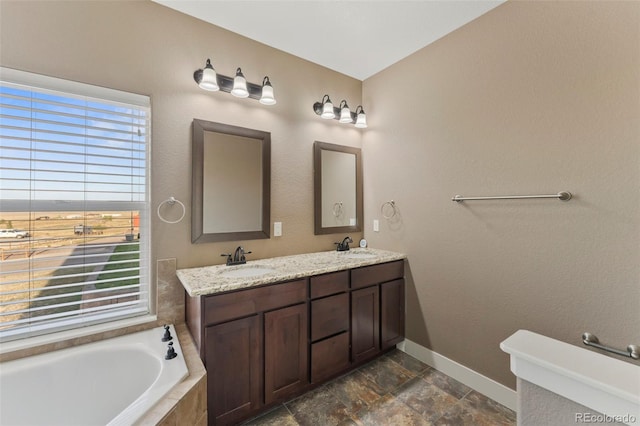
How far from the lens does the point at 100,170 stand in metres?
1.67

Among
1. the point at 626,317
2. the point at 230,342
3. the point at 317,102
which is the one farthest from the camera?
the point at 317,102

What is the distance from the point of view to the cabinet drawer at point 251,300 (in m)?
1.47

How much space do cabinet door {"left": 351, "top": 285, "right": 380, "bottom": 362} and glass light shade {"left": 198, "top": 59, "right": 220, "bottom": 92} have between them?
73.1 inches

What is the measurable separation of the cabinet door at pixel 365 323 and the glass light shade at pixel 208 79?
186 cm

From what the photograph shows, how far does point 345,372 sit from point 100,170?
2.26 m

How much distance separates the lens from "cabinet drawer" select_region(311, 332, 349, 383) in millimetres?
1859

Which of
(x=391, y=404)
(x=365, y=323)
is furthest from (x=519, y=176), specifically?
(x=391, y=404)

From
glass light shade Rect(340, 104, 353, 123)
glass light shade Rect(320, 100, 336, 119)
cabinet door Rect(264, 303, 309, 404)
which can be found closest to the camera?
cabinet door Rect(264, 303, 309, 404)

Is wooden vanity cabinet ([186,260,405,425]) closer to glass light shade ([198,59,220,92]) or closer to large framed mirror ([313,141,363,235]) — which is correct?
large framed mirror ([313,141,363,235])

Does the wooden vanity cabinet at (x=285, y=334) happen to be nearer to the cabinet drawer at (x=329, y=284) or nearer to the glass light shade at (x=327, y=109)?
the cabinet drawer at (x=329, y=284)

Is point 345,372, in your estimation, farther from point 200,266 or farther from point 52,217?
point 52,217

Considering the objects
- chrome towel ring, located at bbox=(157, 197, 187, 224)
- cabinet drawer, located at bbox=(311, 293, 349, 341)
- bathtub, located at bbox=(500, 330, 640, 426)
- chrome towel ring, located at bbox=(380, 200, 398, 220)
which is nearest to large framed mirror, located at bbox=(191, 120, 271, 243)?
chrome towel ring, located at bbox=(157, 197, 187, 224)

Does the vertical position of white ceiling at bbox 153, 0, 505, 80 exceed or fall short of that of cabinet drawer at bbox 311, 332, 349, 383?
it exceeds it

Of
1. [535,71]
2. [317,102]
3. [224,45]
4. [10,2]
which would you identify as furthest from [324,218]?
[10,2]
